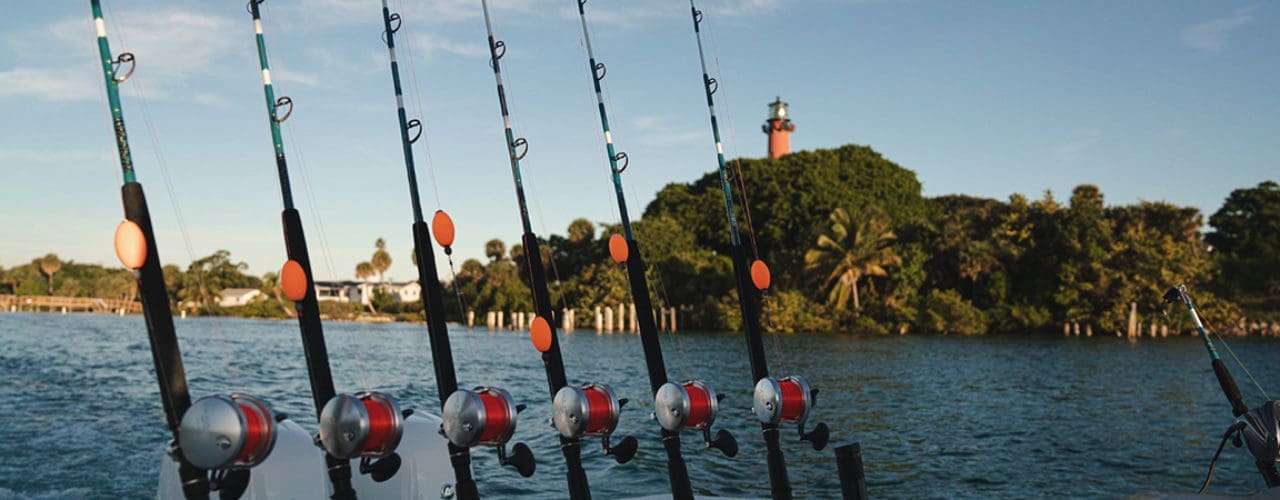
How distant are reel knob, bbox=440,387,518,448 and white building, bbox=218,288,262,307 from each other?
91.8 meters

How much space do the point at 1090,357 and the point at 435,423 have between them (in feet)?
90.1

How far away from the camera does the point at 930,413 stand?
627 inches

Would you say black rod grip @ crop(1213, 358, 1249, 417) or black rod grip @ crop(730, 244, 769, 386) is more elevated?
black rod grip @ crop(730, 244, 769, 386)

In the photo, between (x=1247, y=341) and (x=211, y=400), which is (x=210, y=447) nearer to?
(x=211, y=400)

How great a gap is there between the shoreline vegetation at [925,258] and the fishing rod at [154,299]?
3098 centimetres

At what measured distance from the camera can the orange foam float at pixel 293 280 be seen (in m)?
3.99

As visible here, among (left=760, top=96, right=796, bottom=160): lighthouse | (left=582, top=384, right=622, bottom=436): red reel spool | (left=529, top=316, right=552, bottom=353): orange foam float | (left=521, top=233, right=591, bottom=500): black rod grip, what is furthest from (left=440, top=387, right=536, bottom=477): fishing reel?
(left=760, top=96, right=796, bottom=160): lighthouse

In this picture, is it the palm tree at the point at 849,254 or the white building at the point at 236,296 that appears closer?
the palm tree at the point at 849,254

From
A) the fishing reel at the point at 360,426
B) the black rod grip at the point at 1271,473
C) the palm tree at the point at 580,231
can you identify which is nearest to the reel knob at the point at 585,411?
the fishing reel at the point at 360,426

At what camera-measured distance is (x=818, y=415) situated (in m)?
15.8

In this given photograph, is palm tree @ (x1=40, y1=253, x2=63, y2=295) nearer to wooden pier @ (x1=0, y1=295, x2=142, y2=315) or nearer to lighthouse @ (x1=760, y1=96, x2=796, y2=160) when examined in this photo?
wooden pier @ (x1=0, y1=295, x2=142, y2=315)

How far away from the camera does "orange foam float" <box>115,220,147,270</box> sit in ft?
10.9

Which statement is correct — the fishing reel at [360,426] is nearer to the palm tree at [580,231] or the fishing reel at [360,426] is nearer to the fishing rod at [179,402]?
the fishing rod at [179,402]

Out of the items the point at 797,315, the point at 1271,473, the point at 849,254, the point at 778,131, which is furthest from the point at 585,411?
the point at 778,131
